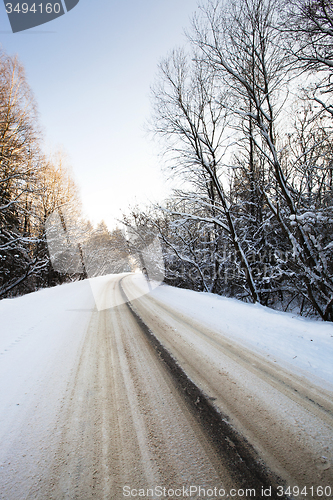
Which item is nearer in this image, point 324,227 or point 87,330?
point 87,330

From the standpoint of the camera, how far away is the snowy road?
1422mm

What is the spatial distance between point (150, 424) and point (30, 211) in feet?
43.4

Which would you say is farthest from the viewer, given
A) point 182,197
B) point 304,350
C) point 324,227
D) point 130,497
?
point 182,197

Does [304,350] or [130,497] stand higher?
[130,497]

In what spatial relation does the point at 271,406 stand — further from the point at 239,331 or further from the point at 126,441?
the point at 239,331

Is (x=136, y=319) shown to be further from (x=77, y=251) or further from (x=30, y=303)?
(x=77, y=251)

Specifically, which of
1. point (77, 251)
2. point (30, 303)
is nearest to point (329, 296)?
point (30, 303)

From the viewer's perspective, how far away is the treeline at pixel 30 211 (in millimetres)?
9156

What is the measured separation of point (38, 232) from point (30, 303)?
263 inches

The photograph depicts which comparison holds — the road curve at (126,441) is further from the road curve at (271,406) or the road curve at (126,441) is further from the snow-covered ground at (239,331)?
the snow-covered ground at (239,331)

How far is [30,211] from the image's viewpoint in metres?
11.9

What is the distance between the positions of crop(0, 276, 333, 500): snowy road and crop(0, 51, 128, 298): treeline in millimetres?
7797

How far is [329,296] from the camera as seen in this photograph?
17.1 ft

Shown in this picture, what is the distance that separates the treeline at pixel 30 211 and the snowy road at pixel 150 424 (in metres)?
7.80
